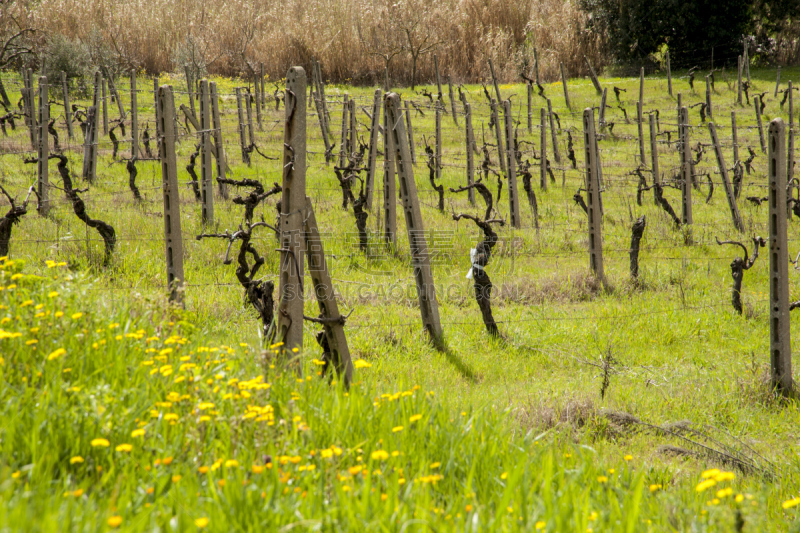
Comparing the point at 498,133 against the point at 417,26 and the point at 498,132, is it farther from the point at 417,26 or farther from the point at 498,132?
the point at 417,26

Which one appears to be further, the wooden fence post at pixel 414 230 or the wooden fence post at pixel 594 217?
the wooden fence post at pixel 594 217

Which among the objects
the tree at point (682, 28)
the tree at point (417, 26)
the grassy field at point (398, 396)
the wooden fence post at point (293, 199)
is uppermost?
the tree at point (417, 26)

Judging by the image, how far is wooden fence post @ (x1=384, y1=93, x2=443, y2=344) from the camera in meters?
6.09

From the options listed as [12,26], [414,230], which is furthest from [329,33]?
[414,230]

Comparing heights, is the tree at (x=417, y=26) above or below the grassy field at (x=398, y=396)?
above

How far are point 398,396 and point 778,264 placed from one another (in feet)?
12.9

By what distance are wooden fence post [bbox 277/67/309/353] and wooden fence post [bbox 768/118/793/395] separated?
3.95 metres

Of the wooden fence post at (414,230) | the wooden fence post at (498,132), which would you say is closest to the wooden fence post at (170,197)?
the wooden fence post at (414,230)

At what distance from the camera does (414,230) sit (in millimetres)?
6137

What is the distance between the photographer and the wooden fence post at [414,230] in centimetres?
609

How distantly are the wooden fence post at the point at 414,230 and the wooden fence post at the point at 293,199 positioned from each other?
218 cm

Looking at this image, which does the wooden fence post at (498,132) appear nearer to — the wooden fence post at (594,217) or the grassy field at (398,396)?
the grassy field at (398,396)

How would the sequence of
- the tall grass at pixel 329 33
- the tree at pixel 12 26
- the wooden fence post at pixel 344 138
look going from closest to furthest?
the wooden fence post at pixel 344 138 < the tree at pixel 12 26 < the tall grass at pixel 329 33

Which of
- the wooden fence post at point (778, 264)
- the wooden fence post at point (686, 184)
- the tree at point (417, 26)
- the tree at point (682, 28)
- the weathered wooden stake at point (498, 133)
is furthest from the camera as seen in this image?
the tree at point (417, 26)
